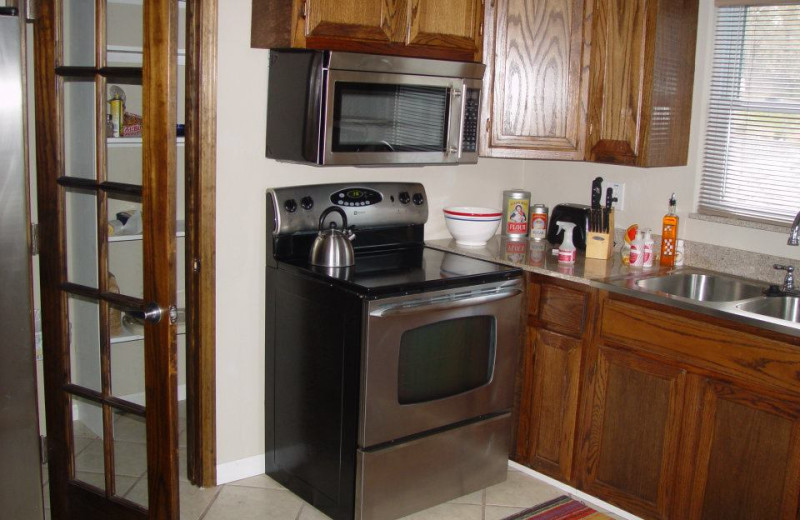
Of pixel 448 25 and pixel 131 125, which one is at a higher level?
pixel 448 25

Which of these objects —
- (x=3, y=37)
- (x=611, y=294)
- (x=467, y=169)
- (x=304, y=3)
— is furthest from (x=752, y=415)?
(x=3, y=37)

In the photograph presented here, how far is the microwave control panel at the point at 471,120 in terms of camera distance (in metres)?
3.14

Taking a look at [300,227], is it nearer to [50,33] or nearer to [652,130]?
[50,33]

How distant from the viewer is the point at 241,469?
324 cm

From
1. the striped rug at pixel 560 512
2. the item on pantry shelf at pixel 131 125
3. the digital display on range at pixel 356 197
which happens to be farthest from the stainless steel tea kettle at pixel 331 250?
the striped rug at pixel 560 512

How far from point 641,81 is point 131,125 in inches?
67.5

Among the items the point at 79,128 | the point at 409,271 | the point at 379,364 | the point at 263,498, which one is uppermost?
the point at 79,128

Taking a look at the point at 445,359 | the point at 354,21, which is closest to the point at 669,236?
the point at 445,359

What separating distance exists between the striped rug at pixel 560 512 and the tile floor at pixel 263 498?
0.03 meters

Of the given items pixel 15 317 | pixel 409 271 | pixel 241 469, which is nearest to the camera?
pixel 15 317

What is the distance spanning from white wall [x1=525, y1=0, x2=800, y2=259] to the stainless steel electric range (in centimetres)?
66

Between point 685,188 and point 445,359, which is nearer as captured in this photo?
point 445,359

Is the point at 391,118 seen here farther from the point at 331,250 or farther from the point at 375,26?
the point at 331,250

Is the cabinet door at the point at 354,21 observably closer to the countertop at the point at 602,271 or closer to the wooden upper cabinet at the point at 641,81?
the wooden upper cabinet at the point at 641,81
